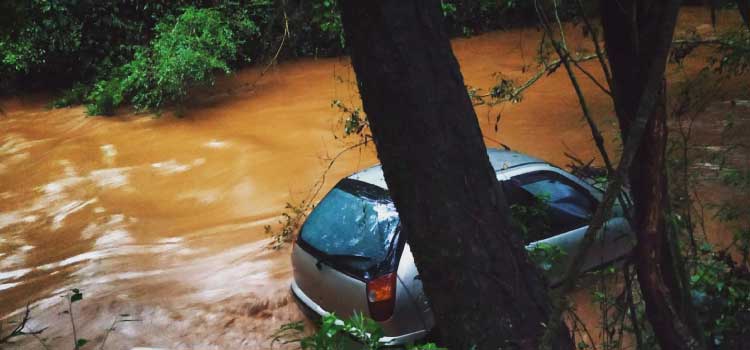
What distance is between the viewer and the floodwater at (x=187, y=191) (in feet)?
19.6

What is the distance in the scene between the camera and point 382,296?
432cm

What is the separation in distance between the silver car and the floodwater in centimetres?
64

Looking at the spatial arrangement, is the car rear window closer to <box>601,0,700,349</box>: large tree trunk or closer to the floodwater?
the floodwater

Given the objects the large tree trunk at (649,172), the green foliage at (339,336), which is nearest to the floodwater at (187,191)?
the large tree trunk at (649,172)

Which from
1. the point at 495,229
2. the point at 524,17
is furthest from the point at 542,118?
the point at 495,229

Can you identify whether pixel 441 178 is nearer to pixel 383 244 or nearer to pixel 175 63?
pixel 383 244

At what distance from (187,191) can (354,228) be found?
548 centimetres

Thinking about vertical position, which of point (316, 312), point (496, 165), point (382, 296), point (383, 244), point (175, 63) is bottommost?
point (316, 312)

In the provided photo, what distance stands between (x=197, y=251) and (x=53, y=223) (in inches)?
105

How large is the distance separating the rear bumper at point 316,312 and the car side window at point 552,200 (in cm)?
111

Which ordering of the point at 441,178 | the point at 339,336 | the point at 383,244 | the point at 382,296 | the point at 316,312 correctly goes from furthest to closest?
the point at 316,312 < the point at 383,244 < the point at 382,296 < the point at 339,336 < the point at 441,178

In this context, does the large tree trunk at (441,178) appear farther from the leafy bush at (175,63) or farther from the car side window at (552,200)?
the leafy bush at (175,63)

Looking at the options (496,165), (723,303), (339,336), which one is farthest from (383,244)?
(723,303)

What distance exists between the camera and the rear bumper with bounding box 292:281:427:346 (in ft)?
14.3
